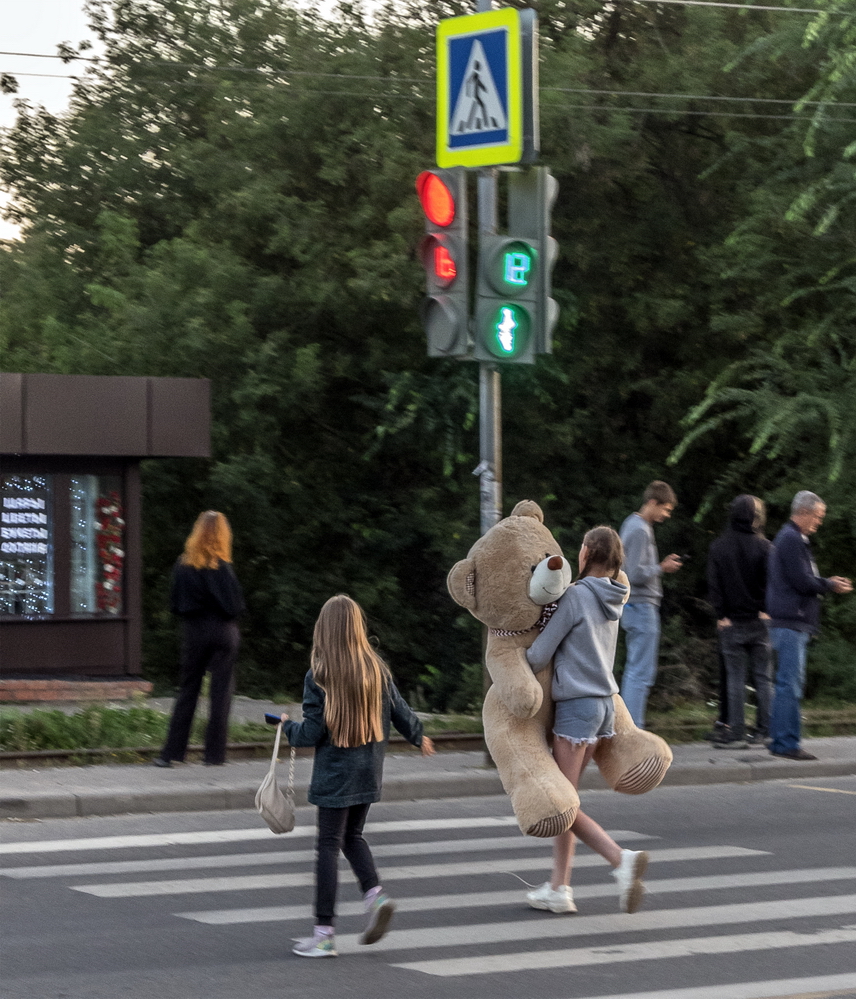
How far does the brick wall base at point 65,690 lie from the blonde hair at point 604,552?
1147 cm

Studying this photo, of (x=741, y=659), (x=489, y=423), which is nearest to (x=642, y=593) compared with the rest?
(x=741, y=659)

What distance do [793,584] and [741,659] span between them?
0.95m

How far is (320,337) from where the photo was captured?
2364 cm

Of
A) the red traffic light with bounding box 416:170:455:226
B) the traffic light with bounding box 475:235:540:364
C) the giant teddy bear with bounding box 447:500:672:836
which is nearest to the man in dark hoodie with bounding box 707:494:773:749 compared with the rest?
the traffic light with bounding box 475:235:540:364

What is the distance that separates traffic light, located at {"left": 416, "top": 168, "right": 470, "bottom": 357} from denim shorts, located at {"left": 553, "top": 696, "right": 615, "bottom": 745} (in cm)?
469

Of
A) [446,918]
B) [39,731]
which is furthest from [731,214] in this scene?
[446,918]

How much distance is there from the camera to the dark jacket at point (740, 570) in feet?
42.4

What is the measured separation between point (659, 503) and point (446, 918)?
583 centimetres

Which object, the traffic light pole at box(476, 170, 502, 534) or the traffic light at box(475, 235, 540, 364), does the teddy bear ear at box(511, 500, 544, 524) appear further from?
the traffic light pole at box(476, 170, 502, 534)

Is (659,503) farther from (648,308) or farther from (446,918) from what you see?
(648,308)

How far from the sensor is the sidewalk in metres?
10.3

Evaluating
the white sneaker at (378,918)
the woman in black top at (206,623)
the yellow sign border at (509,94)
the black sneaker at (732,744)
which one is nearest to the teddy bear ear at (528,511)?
the white sneaker at (378,918)

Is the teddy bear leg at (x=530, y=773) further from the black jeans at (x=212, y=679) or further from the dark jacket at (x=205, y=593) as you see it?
the black jeans at (x=212, y=679)

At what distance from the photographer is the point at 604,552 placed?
7.52 m
